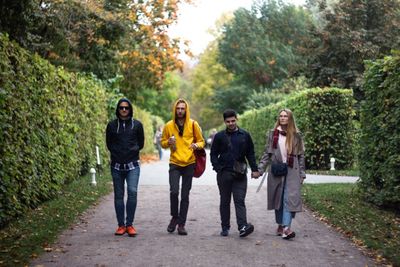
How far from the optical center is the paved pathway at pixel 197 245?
22.7 ft

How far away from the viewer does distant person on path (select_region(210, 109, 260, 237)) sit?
862 cm

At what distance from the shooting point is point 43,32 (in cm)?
2053

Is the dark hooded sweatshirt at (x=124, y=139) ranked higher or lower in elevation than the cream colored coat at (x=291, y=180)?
higher

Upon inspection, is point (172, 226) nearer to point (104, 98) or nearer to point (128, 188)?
point (128, 188)

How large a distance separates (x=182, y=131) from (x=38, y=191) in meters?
3.57

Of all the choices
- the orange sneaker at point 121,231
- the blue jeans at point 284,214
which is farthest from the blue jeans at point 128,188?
the blue jeans at point 284,214

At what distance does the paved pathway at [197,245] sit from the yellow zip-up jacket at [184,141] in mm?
1109

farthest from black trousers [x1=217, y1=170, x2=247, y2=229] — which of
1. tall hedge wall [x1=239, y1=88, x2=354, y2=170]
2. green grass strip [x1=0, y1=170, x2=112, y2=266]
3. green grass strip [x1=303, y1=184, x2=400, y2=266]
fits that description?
tall hedge wall [x1=239, y1=88, x2=354, y2=170]

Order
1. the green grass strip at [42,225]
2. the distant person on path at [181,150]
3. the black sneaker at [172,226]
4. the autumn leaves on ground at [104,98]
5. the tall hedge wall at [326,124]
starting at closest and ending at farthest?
1. the green grass strip at [42,225]
2. the distant person on path at [181,150]
3. the black sneaker at [172,226]
4. the autumn leaves on ground at [104,98]
5. the tall hedge wall at [326,124]

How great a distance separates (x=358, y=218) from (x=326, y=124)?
464 inches

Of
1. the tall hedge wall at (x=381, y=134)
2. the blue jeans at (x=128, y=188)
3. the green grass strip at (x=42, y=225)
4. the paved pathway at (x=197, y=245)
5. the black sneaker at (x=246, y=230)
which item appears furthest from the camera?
the tall hedge wall at (x=381, y=134)

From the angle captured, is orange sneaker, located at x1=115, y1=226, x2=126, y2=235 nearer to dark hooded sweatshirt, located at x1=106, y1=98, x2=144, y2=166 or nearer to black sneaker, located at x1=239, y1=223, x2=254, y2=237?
dark hooded sweatshirt, located at x1=106, y1=98, x2=144, y2=166

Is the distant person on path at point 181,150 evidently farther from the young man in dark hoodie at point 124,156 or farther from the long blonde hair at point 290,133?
the long blonde hair at point 290,133

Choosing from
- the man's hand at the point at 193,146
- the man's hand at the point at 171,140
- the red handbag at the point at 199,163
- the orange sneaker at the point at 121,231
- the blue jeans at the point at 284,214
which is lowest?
the orange sneaker at the point at 121,231
